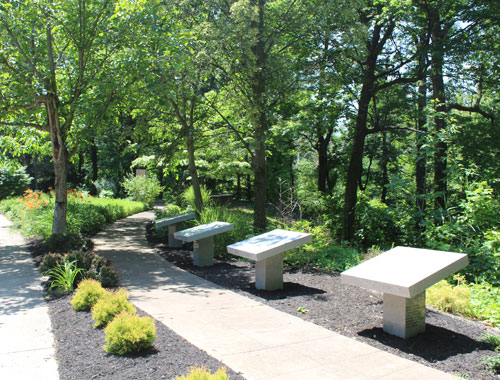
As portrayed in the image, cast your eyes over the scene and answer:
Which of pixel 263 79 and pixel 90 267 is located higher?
pixel 263 79

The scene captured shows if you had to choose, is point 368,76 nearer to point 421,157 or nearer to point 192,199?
point 421,157

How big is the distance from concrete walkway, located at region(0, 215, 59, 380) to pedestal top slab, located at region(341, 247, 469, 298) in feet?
10.5

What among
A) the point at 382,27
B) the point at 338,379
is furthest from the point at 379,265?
the point at 382,27

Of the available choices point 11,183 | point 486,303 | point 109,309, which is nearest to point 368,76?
point 486,303

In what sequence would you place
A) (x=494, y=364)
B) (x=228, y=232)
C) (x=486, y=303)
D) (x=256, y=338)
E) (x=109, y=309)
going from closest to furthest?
(x=494, y=364) < (x=256, y=338) < (x=109, y=309) < (x=486, y=303) < (x=228, y=232)

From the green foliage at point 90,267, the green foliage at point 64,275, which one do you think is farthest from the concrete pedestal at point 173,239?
the green foliage at point 64,275

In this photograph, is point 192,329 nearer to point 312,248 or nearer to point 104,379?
point 104,379

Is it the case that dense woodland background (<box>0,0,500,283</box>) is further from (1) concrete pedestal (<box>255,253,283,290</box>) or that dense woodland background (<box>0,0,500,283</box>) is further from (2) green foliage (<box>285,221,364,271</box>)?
(1) concrete pedestal (<box>255,253,283,290</box>)

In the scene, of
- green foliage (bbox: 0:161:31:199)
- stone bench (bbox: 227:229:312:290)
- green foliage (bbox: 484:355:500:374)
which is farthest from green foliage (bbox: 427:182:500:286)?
green foliage (bbox: 0:161:31:199)

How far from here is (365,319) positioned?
5.09 metres

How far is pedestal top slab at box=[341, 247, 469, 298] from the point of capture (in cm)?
425

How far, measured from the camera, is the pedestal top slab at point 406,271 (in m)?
4.25

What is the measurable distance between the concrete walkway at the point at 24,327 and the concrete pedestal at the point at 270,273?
3.11 m

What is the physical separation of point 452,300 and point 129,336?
13.7 ft
